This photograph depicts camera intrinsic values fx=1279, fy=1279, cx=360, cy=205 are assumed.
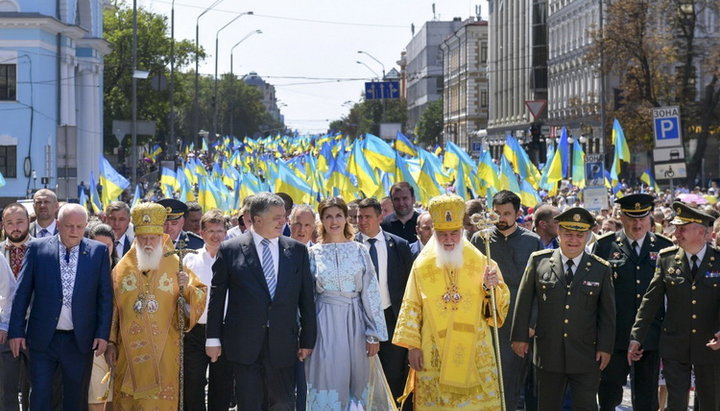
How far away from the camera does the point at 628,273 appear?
33.6 feet

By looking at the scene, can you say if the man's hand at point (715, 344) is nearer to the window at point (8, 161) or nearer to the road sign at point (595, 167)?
the road sign at point (595, 167)

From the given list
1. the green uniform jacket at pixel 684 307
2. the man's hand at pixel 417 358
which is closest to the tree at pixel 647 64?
the green uniform jacket at pixel 684 307

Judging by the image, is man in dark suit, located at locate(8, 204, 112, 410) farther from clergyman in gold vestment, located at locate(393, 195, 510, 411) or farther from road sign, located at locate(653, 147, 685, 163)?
road sign, located at locate(653, 147, 685, 163)

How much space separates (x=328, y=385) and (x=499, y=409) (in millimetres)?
1210

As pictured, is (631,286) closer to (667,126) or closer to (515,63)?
(667,126)

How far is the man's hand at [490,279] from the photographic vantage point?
861 centimetres

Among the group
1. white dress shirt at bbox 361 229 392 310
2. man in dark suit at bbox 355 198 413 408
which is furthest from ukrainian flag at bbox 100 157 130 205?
white dress shirt at bbox 361 229 392 310

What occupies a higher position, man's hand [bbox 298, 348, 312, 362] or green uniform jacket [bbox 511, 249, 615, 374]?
green uniform jacket [bbox 511, 249, 615, 374]

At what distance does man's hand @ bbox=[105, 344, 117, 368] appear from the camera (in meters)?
9.11

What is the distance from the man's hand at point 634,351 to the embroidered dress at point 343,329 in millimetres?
1895

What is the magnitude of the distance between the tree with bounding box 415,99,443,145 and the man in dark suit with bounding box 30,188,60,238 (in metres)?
112

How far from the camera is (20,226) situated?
33.4ft

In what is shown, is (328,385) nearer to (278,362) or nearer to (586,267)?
(278,362)

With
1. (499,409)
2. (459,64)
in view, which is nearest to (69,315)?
(499,409)
